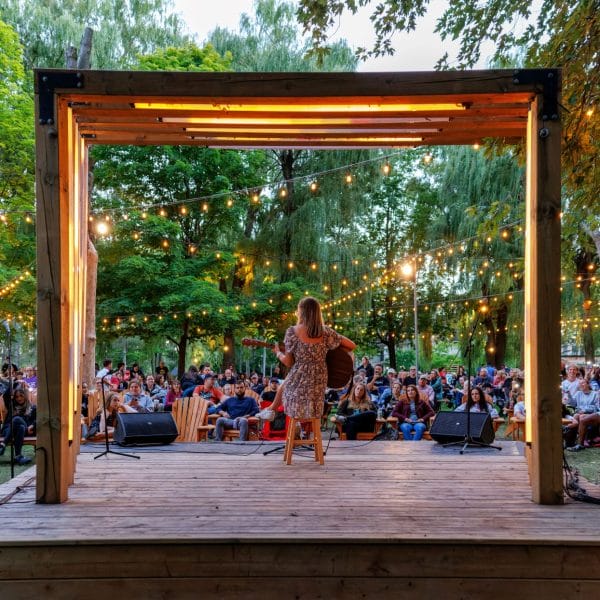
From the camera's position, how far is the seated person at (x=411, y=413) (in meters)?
10.4

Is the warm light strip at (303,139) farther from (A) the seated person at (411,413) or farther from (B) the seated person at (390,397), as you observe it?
(B) the seated person at (390,397)

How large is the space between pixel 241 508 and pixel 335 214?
16845 millimetres

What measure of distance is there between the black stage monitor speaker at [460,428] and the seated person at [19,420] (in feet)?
18.3

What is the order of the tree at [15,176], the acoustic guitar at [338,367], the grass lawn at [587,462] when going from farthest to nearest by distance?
the tree at [15,176] < the grass lawn at [587,462] < the acoustic guitar at [338,367]

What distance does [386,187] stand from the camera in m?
29.3

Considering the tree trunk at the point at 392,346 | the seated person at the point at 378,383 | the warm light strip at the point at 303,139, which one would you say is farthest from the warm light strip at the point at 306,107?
the tree trunk at the point at 392,346

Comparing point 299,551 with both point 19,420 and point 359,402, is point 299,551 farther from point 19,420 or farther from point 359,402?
point 19,420

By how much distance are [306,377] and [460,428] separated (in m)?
2.68

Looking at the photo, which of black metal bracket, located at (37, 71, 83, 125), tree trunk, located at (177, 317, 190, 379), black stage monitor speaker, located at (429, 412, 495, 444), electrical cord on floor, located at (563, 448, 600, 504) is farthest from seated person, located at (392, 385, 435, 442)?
tree trunk, located at (177, 317, 190, 379)

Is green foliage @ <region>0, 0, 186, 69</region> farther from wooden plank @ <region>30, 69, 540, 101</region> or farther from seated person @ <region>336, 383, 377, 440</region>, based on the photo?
wooden plank @ <region>30, 69, 540, 101</region>

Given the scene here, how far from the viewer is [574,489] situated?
4941 mm

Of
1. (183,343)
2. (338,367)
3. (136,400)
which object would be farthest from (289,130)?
(183,343)

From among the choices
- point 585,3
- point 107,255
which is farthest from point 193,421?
point 107,255

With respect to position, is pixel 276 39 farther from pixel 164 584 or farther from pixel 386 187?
pixel 164 584
